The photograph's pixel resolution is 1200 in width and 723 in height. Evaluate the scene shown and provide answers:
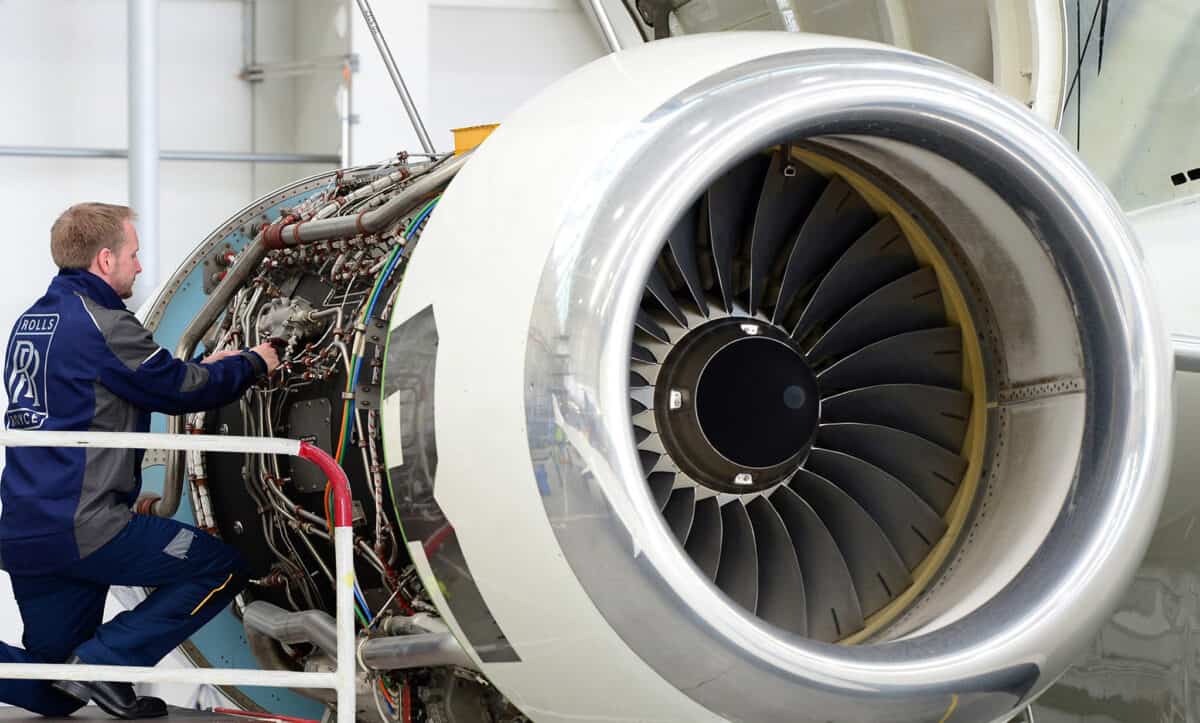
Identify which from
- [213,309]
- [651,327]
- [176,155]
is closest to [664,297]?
[651,327]

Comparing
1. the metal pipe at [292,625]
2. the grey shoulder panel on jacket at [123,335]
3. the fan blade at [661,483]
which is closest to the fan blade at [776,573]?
the fan blade at [661,483]

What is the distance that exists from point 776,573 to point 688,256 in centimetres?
70

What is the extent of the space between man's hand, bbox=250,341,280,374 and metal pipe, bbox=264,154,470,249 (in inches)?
13.4

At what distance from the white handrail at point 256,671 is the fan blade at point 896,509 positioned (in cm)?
108

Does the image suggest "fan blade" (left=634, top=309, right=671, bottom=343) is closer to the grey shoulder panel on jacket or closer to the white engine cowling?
the white engine cowling

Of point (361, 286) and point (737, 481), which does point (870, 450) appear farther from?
point (361, 286)

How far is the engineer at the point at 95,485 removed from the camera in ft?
11.9

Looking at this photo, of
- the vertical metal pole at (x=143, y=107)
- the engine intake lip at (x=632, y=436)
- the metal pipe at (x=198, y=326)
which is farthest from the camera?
the vertical metal pole at (x=143, y=107)

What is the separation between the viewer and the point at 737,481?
301 cm

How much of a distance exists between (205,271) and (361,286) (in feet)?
4.94

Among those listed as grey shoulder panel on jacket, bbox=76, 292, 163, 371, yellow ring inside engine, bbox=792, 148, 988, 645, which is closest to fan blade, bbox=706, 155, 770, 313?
yellow ring inside engine, bbox=792, 148, 988, 645

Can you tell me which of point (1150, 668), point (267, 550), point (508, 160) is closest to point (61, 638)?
point (267, 550)

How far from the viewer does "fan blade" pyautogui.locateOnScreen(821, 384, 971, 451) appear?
10.5 feet

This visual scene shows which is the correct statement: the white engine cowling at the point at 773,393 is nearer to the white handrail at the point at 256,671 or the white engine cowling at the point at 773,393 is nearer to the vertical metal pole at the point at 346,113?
the white handrail at the point at 256,671
